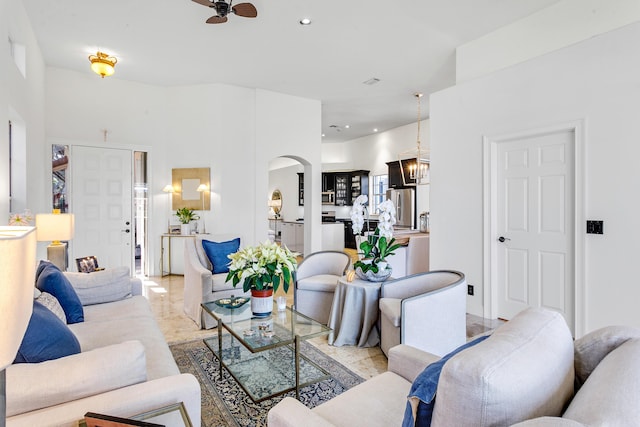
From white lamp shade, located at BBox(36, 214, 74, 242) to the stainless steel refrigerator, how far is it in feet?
21.7

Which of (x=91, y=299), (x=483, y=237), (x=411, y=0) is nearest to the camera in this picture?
(x=91, y=299)

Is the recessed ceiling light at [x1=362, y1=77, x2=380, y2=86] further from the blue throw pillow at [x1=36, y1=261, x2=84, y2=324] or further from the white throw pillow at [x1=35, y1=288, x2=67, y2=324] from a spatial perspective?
the white throw pillow at [x1=35, y1=288, x2=67, y2=324]

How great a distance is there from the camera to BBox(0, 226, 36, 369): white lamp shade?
2.05 ft

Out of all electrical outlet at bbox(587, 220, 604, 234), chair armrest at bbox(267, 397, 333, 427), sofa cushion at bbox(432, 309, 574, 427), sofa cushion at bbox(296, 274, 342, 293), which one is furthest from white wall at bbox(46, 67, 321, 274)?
sofa cushion at bbox(432, 309, 574, 427)

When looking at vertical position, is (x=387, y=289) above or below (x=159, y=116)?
below

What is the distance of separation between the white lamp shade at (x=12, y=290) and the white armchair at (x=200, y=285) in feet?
9.56

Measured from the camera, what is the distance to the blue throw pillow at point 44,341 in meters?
1.32

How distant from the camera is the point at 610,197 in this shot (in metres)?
3.02

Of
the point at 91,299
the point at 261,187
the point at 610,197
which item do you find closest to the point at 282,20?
the point at 261,187

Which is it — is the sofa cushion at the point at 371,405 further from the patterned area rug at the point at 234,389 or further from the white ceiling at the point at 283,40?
the white ceiling at the point at 283,40

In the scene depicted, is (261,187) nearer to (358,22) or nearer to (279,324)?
(358,22)

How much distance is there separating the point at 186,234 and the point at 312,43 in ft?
12.2

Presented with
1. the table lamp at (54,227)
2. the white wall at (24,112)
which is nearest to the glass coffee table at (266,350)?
the table lamp at (54,227)

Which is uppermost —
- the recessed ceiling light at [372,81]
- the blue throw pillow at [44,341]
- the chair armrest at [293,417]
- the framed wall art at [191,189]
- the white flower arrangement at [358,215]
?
the recessed ceiling light at [372,81]
